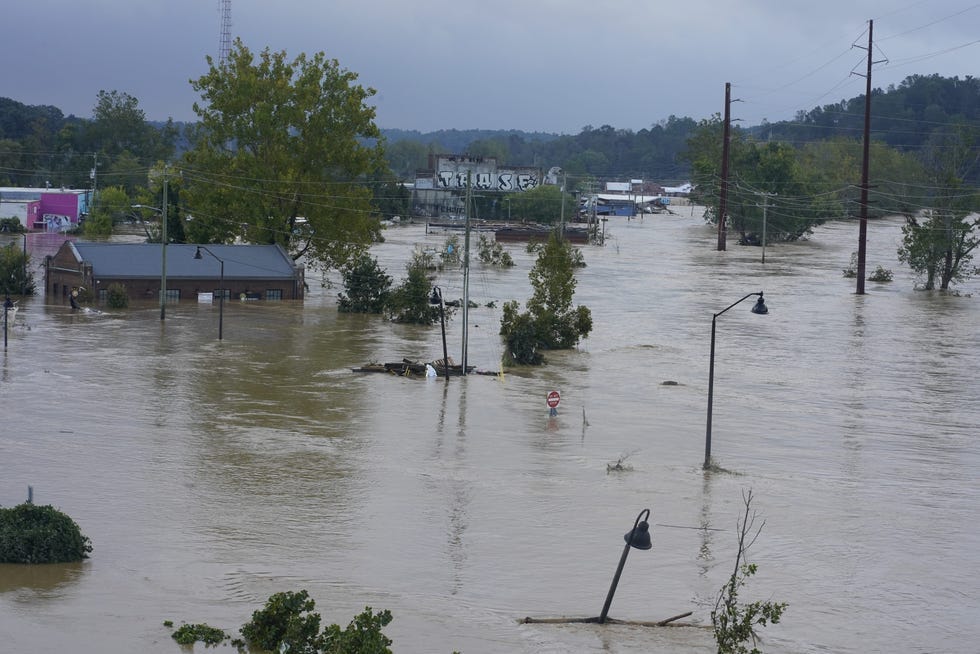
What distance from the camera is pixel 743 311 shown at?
7281cm

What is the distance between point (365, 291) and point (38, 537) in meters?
44.6

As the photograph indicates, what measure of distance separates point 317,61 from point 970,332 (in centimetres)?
4114

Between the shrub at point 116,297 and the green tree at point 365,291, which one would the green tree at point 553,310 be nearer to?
the green tree at point 365,291

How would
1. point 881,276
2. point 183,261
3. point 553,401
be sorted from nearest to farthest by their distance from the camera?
point 553,401, point 183,261, point 881,276

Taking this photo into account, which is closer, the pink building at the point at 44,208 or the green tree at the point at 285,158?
the green tree at the point at 285,158

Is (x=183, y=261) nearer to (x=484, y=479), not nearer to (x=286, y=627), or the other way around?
(x=484, y=479)

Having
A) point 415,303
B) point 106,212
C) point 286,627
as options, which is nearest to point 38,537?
point 286,627

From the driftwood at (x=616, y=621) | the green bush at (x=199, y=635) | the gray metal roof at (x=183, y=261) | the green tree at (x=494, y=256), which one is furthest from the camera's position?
the green tree at (x=494, y=256)

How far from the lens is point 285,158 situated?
7588 cm

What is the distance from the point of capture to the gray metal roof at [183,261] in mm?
67188

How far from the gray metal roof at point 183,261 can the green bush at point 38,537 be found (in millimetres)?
42809

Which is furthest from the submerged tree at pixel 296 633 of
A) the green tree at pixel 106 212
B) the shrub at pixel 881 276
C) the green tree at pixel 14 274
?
the green tree at pixel 106 212

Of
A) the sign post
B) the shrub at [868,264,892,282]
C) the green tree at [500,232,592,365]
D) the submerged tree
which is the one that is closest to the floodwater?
the sign post

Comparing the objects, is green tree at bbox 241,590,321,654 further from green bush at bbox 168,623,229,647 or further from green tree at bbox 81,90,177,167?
green tree at bbox 81,90,177,167
